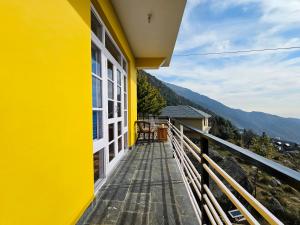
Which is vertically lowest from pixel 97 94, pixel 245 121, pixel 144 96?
pixel 245 121

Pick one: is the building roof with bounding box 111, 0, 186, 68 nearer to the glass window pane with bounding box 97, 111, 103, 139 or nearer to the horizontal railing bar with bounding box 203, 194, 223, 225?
the glass window pane with bounding box 97, 111, 103, 139

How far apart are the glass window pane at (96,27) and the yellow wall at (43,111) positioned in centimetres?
61

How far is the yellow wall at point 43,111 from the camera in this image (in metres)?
0.95

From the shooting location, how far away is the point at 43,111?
1.23 meters

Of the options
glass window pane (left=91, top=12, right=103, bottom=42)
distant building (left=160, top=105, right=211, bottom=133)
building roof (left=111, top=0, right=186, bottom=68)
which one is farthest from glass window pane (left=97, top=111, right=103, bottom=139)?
distant building (left=160, top=105, right=211, bottom=133)

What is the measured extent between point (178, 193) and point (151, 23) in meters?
3.07

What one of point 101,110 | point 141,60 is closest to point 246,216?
point 101,110

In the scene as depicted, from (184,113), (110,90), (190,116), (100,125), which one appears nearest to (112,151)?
(100,125)

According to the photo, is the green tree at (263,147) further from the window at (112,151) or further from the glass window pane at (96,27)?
the glass window pane at (96,27)

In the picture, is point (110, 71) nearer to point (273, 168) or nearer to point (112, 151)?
point (112, 151)

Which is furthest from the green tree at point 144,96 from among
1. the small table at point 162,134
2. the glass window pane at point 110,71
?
the glass window pane at point 110,71

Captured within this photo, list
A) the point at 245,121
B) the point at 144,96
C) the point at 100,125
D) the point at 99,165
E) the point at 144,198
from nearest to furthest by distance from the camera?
the point at 144,198
the point at 100,125
the point at 99,165
the point at 144,96
the point at 245,121

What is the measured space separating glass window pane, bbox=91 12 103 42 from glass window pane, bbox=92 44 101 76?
24 centimetres

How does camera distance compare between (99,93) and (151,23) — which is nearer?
(99,93)
